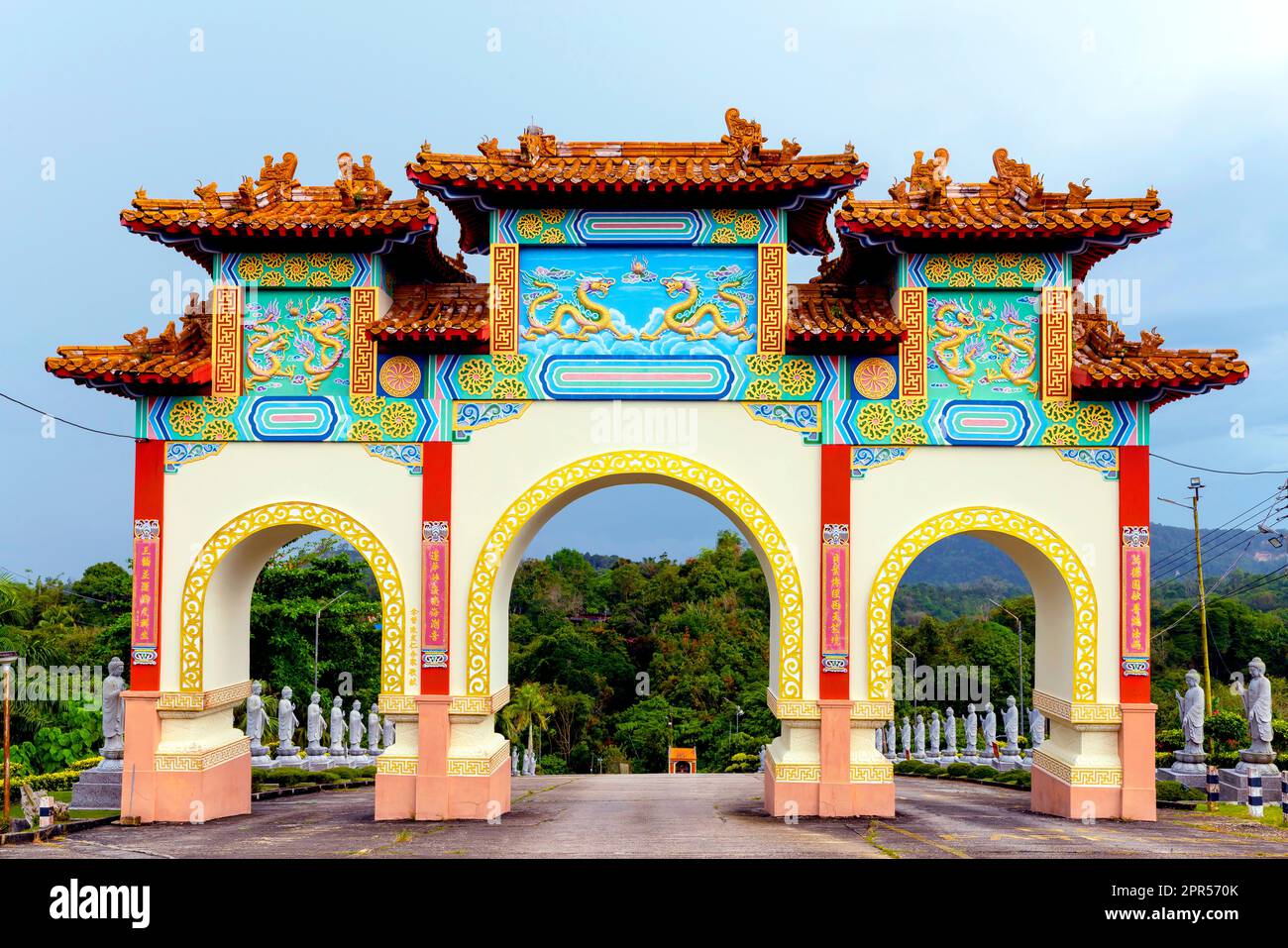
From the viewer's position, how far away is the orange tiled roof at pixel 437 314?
10.3 metres

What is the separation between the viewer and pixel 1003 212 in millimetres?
10609

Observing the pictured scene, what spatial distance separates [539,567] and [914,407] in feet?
151

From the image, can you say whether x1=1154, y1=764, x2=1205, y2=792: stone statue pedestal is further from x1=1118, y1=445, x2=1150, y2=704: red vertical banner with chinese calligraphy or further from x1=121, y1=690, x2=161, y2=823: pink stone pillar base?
x1=121, y1=690, x2=161, y2=823: pink stone pillar base

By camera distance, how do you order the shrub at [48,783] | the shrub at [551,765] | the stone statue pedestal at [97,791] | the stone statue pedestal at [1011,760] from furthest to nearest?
the shrub at [551,765] → the stone statue pedestal at [1011,760] → the shrub at [48,783] → the stone statue pedestal at [97,791]

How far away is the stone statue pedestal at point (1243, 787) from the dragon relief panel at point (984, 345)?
599 centimetres

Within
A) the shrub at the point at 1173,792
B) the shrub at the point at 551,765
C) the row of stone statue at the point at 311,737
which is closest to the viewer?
the shrub at the point at 1173,792

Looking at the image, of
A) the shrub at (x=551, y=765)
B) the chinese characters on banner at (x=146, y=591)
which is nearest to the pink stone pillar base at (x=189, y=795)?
the chinese characters on banner at (x=146, y=591)

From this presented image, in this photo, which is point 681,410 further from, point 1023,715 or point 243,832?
point 1023,715

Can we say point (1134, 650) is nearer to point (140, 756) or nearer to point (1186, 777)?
point (1186, 777)

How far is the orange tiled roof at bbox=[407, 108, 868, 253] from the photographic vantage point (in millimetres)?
10227

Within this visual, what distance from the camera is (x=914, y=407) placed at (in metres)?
10.6

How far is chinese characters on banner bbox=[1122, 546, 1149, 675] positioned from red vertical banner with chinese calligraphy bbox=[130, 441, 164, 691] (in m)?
10.3

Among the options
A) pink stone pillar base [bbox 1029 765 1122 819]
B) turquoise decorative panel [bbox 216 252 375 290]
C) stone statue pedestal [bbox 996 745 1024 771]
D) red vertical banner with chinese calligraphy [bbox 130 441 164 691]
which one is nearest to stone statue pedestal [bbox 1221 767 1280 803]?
pink stone pillar base [bbox 1029 765 1122 819]

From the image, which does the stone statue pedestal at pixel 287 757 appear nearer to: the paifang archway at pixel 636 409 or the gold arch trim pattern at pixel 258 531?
the paifang archway at pixel 636 409
